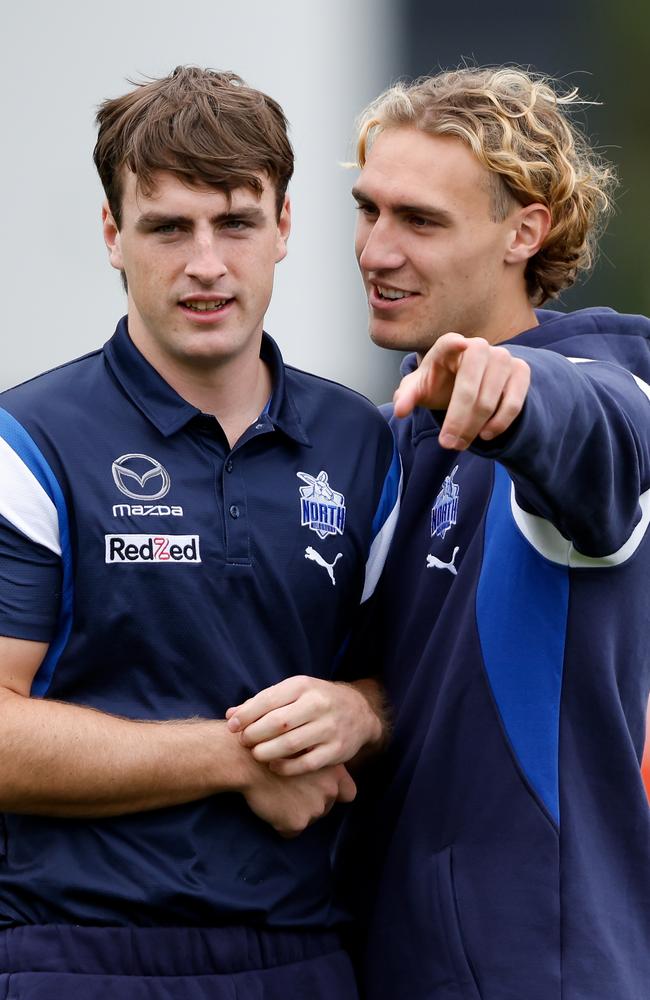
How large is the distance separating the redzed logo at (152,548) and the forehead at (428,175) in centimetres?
84

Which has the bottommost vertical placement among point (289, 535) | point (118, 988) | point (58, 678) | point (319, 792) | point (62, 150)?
point (118, 988)

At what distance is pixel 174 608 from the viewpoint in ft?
7.65

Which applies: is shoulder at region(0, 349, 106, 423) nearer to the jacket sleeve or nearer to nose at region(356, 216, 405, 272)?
nose at region(356, 216, 405, 272)

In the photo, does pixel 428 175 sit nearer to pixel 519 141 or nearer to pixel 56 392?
pixel 519 141

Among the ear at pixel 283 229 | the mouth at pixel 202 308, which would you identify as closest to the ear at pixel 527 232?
the ear at pixel 283 229

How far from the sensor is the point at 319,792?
95.4 inches

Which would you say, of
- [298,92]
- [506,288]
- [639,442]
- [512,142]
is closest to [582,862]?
[639,442]

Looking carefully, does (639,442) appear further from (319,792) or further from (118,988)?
(118,988)

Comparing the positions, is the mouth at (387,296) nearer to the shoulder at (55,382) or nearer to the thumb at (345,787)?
the shoulder at (55,382)

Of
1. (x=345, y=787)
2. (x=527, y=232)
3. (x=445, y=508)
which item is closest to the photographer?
(x=345, y=787)

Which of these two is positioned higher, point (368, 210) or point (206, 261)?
point (368, 210)

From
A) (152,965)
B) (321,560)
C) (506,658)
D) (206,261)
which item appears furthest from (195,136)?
(152,965)

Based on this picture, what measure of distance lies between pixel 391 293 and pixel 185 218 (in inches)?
20.6

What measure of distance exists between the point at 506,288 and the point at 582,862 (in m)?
1.12
